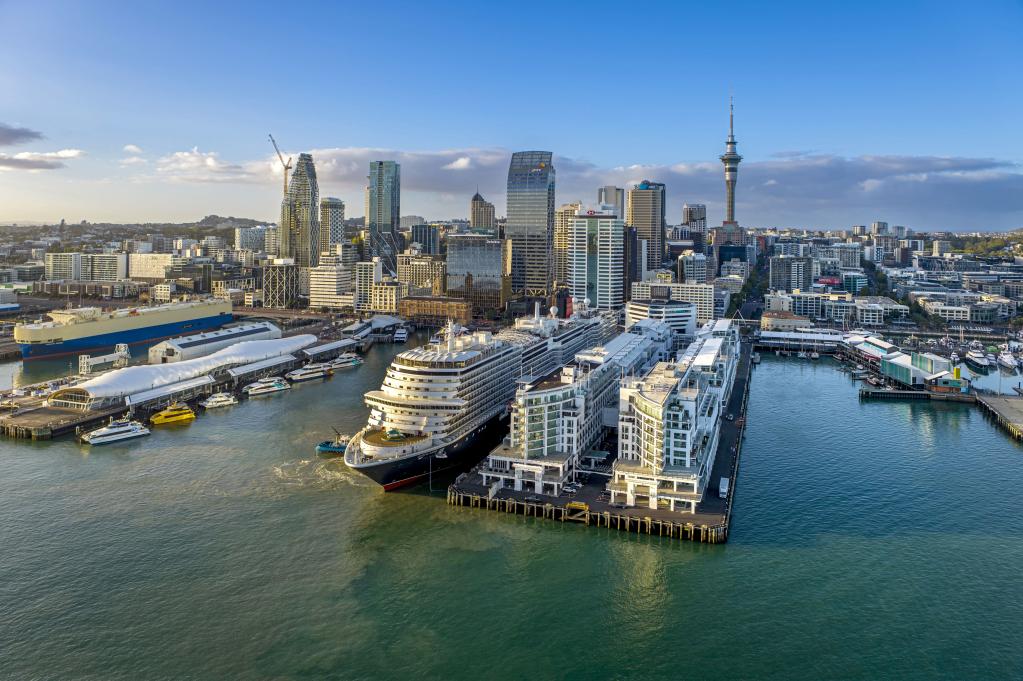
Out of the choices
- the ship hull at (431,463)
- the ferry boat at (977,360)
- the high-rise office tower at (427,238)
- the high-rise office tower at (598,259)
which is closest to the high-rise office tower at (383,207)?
the high-rise office tower at (427,238)

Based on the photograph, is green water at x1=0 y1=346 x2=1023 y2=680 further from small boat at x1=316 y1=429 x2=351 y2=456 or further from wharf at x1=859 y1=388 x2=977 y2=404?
wharf at x1=859 y1=388 x2=977 y2=404

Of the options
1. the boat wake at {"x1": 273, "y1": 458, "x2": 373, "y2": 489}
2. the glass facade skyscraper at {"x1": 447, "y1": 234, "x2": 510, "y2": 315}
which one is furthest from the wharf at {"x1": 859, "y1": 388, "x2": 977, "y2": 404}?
the glass facade skyscraper at {"x1": 447, "y1": 234, "x2": 510, "y2": 315}

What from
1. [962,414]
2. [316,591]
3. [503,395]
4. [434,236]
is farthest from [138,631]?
[434,236]

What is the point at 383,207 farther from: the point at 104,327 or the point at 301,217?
the point at 104,327

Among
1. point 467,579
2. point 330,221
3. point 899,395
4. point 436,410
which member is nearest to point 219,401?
point 436,410

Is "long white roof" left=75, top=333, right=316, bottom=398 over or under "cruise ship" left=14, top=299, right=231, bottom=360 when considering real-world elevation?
under

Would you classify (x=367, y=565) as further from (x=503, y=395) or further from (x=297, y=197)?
(x=297, y=197)
